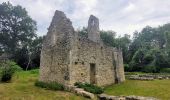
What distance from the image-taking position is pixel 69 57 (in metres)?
17.5

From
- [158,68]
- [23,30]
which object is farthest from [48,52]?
[23,30]

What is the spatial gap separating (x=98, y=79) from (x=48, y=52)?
5137mm

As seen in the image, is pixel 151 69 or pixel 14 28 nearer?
pixel 151 69

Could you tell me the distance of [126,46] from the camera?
6266 centimetres

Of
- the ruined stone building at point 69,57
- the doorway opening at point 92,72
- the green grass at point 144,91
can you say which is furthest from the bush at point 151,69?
the doorway opening at point 92,72

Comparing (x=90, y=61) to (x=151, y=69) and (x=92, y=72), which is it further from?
(x=151, y=69)

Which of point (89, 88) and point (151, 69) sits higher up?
point (151, 69)

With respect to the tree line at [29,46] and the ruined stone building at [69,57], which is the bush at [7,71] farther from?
the tree line at [29,46]

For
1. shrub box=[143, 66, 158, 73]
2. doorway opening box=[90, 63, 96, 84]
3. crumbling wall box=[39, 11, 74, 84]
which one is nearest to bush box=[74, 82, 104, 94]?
Answer: crumbling wall box=[39, 11, 74, 84]

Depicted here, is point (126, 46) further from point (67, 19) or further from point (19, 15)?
point (67, 19)

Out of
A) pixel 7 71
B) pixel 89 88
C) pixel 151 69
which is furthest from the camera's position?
pixel 151 69

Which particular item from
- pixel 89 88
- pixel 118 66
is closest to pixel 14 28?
pixel 118 66

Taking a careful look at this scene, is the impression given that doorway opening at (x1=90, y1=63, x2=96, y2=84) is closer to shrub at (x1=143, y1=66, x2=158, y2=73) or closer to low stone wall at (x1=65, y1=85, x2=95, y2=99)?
low stone wall at (x1=65, y1=85, x2=95, y2=99)

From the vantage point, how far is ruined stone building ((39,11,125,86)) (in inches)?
698
